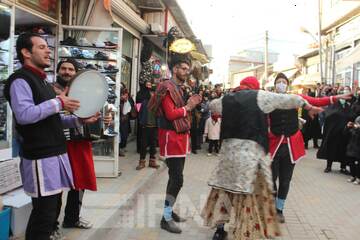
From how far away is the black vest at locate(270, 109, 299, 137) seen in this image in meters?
5.69

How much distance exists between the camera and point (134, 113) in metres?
10.8

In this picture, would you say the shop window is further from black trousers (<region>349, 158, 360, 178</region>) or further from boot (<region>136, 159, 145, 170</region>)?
black trousers (<region>349, 158, 360, 178</region>)

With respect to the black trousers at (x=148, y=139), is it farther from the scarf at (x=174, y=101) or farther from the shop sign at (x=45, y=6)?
the scarf at (x=174, y=101)

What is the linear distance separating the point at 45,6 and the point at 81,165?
11.8 feet

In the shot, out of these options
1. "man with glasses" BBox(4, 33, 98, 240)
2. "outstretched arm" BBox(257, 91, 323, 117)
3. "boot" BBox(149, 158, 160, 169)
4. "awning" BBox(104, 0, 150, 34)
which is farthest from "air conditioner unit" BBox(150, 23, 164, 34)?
"man with glasses" BBox(4, 33, 98, 240)

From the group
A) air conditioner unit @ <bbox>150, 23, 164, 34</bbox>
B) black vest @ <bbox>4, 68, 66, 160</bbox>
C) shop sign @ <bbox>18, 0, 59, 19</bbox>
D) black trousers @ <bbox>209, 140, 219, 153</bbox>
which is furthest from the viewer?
air conditioner unit @ <bbox>150, 23, 164, 34</bbox>

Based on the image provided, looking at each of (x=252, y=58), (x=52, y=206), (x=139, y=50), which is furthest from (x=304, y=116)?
(x=252, y=58)

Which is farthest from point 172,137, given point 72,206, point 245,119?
point 72,206

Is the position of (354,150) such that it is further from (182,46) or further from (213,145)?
(182,46)

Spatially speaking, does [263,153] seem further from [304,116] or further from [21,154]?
[304,116]

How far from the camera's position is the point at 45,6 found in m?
7.02

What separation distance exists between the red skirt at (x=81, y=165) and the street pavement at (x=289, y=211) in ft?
2.12

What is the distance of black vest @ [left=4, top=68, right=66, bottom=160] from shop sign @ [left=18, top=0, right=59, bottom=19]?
3.32 m

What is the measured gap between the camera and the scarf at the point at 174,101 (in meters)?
5.01
